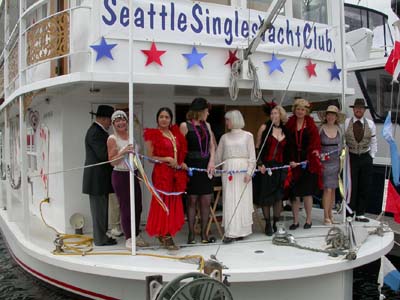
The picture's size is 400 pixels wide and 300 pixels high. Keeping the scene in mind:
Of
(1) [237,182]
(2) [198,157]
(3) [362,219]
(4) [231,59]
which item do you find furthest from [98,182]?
(3) [362,219]

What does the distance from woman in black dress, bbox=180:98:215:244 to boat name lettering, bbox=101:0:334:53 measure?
0.89 meters

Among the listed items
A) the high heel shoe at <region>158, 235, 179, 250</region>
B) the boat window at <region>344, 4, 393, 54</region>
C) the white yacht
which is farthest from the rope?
the boat window at <region>344, 4, 393, 54</region>

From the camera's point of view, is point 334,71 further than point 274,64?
Yes

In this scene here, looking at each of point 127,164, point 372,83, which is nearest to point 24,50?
point 127,164

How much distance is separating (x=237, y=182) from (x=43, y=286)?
291cm

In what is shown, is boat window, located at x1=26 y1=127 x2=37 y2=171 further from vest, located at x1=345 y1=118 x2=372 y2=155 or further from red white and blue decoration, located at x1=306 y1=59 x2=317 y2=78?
vest, located at x1=345 y1=118 x2=372 y2=155

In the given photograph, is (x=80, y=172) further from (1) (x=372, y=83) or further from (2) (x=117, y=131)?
(1) (x=372, y=83)

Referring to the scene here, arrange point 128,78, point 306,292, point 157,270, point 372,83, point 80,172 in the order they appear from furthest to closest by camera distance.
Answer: point 372,83 → point 80,172 → point 128,78 → point 306,292 → point 157,270

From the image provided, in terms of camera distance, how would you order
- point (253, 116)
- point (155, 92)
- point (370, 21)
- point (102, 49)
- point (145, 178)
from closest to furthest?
point (145, 178) < point (102, 49) < point (155, 92) < point (253, 116) < point (370, 21)

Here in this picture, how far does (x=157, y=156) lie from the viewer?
501 cm

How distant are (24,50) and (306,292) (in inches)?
170

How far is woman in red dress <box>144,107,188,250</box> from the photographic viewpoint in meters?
4.96

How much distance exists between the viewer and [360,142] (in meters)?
6.45

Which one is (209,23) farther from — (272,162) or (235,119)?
(272,162)
